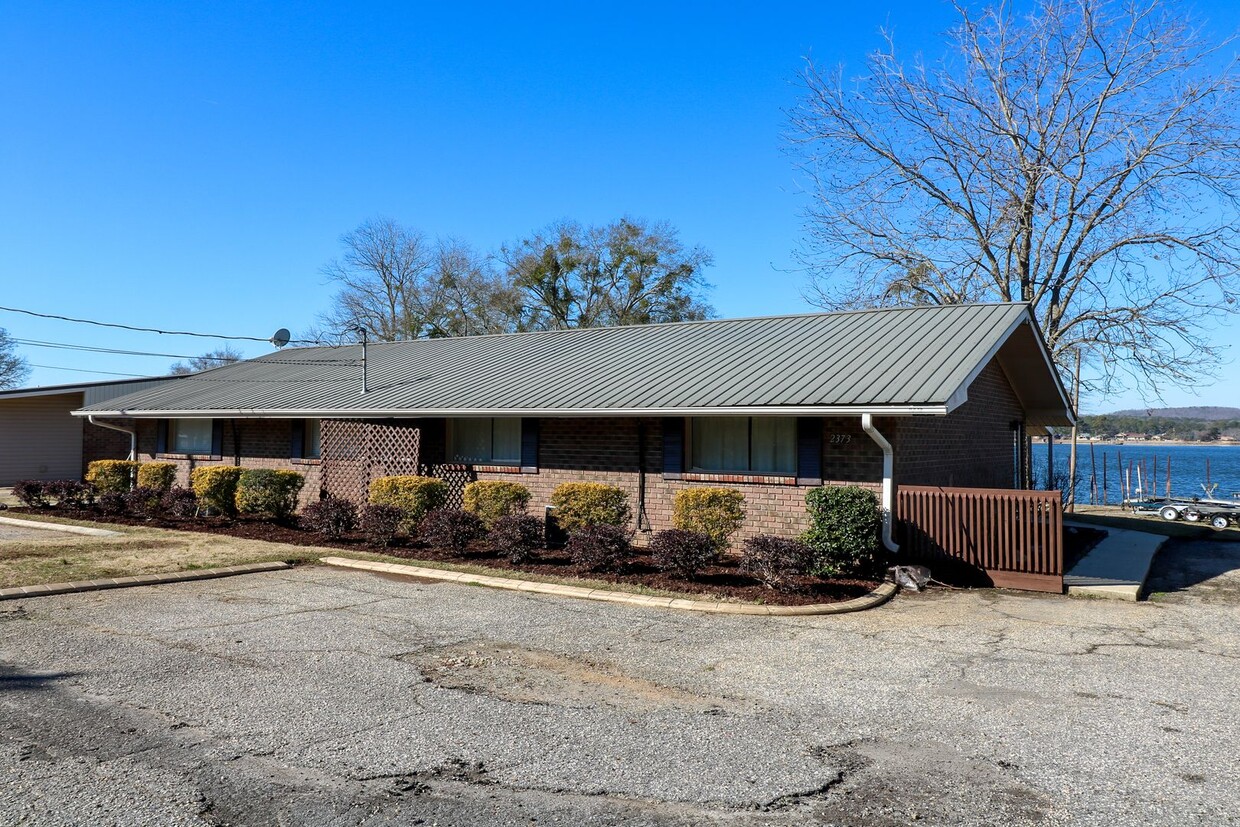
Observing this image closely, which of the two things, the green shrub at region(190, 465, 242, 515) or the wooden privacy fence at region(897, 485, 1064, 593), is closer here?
the wooden privacy fence at region(897, 485, 1064, 593)

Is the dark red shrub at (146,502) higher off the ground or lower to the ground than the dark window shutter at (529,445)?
lower

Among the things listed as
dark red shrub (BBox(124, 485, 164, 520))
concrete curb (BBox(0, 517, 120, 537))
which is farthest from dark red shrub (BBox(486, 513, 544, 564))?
dark red shrub (BBox(124, 485, 164, 520))

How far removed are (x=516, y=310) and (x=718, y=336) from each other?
28.2m

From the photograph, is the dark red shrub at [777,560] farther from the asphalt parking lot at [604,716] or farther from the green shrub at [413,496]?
the green shrub at [413,496]

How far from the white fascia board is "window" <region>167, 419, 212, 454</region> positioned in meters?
0.60

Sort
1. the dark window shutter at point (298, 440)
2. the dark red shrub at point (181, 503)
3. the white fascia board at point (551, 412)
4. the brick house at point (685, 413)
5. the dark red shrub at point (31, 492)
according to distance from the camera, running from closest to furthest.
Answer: the white fascia board at point (551, 412), the brick house at point (685, 413), the dark red shrub at point (181, 503), the dark window shutter at point (298, 440), the dark red shrub at point (31, 492)

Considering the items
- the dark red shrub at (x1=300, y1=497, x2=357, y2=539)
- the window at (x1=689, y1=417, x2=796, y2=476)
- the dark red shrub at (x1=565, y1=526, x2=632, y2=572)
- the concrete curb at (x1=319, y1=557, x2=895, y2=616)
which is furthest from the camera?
the dark red shrub at (x1=300, y1=497, x2=357, y2=539)

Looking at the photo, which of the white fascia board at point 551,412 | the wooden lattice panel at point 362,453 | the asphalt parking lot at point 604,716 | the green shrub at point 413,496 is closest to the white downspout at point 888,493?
the white fascia board at point 551,412

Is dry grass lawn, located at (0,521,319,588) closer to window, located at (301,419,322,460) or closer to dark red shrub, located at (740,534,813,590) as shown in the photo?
window, located at (301,419,322,460)

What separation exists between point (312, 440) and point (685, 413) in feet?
31.7

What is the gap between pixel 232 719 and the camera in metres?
5.17

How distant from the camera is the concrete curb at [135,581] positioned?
29.7 feet

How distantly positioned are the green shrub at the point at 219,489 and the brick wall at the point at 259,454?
1133 millimetres

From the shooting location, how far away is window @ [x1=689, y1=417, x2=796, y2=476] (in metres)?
12.3
